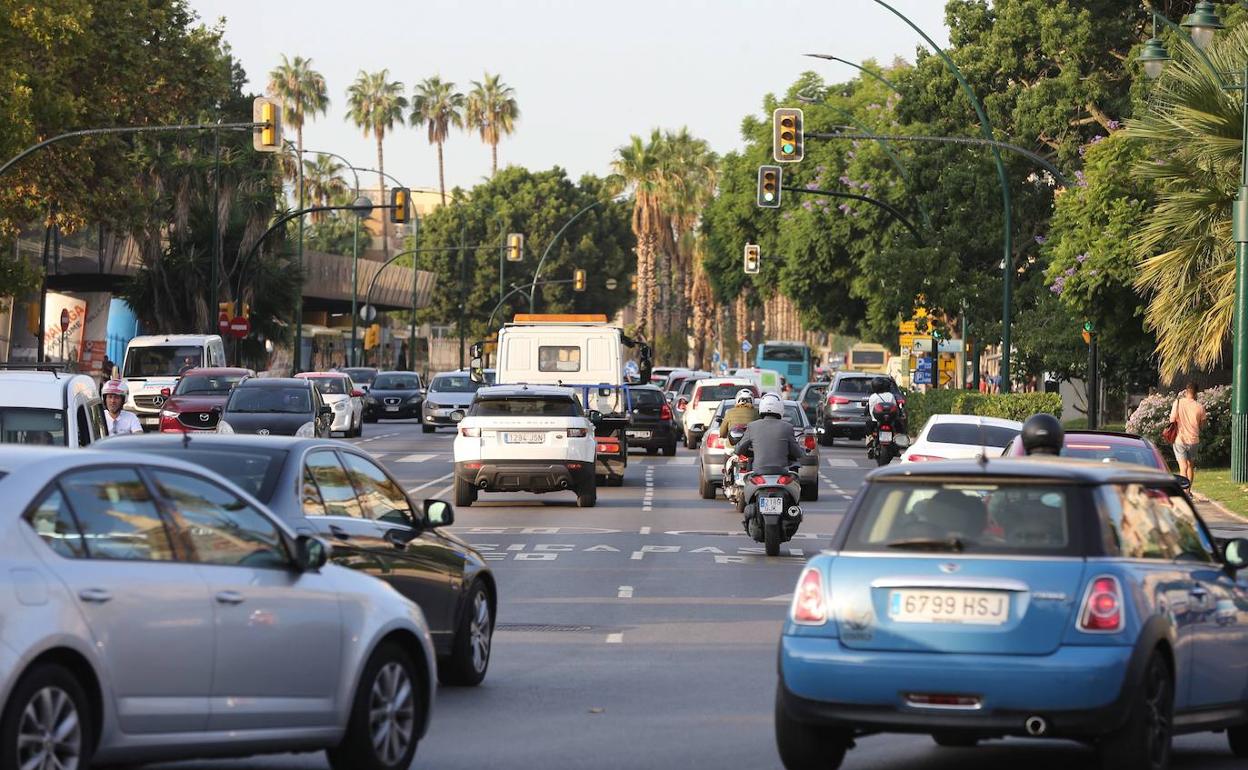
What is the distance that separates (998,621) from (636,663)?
5095 millimetres

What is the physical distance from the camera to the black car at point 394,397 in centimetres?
6631

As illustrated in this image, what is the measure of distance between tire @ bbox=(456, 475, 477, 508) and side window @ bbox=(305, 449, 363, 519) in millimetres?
16795

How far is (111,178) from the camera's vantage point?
47125 millimetres

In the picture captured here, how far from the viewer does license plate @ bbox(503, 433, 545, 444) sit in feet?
92.2

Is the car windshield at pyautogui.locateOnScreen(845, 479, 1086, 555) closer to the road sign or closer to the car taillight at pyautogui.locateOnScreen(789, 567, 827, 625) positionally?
the car taillight at pyautogui.locateOnScreen(789, 567, 827, 625)

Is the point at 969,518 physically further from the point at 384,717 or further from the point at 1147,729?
the point at 384,717

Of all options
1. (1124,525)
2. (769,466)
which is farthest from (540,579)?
(1124,525)

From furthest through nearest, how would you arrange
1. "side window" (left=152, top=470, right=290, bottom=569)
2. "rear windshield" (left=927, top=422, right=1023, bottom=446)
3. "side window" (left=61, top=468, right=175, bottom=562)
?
"rear windshield" (left=927, top=422, right=1023, bottom=446)
"side window" (left=152, top=470, right=290, bottom=569)
"side window" (left=61, top=468, right=175, bottom=562)

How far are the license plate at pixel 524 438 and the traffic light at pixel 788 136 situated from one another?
36.5 ft

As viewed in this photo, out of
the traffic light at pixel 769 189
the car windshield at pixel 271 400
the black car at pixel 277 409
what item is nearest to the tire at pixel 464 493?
the black car at pixel 277 409

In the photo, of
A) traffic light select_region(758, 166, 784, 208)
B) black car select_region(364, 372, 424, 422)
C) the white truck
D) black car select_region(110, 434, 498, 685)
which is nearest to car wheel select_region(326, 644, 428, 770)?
black car select_region(110, 434, 498, 685)

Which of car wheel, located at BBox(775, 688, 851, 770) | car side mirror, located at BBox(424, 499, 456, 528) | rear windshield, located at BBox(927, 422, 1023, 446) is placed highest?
car side mirror, located at BBox(424, 499, 456, 528)

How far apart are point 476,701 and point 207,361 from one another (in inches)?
1523

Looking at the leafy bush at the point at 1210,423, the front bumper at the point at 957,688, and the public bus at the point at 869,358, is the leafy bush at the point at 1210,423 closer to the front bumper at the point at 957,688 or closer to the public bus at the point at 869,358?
the front bumper at the point at 957,688
